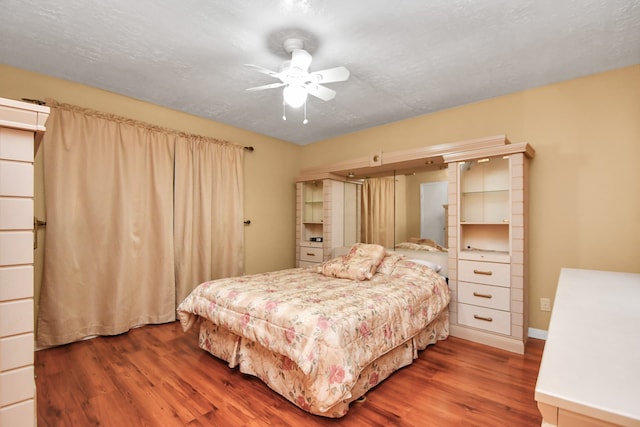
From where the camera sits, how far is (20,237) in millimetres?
762

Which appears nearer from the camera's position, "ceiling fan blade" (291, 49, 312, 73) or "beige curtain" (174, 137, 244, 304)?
"ceiling fan blade" (291, 49, 312, 73)

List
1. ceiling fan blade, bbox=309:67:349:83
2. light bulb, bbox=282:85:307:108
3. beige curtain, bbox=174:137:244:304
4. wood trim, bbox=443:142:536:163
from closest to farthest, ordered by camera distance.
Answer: ceiling fan blade, bbox=309:67:349:83
light bulb, bbox=282:85:307:108
wood trim, bbox=443:142:536:163
beige curtain, bbox=174:137:244:304

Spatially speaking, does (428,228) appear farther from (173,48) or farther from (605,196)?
(173,48)

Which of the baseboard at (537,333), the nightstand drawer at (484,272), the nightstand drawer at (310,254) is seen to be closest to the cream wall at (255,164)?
the nightstand drawer at (310,254)

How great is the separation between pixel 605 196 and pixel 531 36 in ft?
5.32

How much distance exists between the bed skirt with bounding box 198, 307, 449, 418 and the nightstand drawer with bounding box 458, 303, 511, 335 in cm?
42

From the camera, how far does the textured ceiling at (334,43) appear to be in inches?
74.8

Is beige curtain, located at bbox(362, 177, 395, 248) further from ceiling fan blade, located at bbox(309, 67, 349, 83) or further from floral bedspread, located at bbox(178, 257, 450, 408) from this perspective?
ceiling fan blade, located at bbox(309, 67, 349, 83)

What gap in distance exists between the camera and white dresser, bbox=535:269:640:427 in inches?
21.5

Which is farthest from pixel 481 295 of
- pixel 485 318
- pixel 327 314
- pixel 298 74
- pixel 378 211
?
pixel 298 74

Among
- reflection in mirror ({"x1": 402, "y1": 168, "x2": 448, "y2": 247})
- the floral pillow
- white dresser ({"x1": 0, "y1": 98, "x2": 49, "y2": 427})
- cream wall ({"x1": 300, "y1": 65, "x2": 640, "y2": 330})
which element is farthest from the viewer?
reflection in mirror ({"x1": 402, "y1": 168, "x2": 448, "y2": 247})

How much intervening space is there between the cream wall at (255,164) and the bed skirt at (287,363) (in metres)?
1.88

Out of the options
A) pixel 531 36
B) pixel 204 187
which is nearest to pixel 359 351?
pixel 531 36

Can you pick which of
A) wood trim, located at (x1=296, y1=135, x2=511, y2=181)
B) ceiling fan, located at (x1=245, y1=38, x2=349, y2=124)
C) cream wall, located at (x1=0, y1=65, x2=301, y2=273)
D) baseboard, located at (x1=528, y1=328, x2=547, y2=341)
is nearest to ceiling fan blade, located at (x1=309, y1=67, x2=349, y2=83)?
ceiling fan, located at (x1=245, y1=38, x2=349, y2=124)
